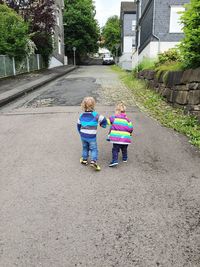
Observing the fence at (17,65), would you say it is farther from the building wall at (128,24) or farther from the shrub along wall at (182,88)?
the building wall at (128,24)

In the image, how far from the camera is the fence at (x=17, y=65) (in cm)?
1742

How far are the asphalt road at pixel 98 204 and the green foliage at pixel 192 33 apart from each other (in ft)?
8.83

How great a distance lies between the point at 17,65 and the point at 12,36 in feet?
6.37

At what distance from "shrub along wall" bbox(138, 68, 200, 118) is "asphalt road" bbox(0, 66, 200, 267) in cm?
151

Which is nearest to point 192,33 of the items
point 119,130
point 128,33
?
point 119,130

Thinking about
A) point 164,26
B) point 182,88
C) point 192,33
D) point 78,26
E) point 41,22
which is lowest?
point 182,88

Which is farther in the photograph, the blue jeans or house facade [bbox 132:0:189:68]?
house facade [bbox 132:0:189:68]

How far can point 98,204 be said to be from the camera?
3.54 meters

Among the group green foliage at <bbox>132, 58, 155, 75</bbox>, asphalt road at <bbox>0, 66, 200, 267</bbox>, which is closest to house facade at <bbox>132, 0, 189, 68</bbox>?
green foliage at <bbox>132, 58, 155, 75</bbox>

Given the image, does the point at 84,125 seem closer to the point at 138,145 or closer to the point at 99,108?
the point at 138,145

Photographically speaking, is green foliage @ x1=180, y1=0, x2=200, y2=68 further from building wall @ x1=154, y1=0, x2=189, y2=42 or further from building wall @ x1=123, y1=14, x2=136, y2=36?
building wall @ x1=123, y1=14, x2=136, y2=36

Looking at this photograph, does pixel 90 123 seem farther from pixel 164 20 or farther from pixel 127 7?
pixel 127 7

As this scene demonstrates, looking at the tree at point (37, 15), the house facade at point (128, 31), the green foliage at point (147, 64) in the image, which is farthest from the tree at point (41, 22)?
the house facade at point (128, 31)

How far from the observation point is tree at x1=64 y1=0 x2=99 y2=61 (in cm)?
4891
